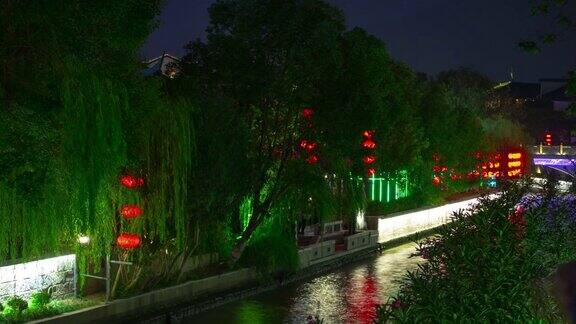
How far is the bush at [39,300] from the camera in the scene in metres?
13.9

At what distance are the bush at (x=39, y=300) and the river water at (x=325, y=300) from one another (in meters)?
3.27

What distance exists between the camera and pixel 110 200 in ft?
49.5

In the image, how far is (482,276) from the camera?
9539 mm

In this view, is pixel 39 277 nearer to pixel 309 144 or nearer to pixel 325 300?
pixel 325 300

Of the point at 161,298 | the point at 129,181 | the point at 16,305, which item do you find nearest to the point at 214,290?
the point at 161,298

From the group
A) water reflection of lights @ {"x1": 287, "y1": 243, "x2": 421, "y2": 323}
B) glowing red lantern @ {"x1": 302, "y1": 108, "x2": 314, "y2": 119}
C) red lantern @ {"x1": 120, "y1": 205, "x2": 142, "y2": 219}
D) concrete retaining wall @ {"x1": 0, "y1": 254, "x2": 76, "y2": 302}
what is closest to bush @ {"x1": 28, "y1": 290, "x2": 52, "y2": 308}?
concrete retaining wall @ {"x1": 0, "y1": 254, "x2": 76, "y2": 302}

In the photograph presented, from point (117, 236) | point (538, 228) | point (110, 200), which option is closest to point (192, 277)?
point (117, 236)

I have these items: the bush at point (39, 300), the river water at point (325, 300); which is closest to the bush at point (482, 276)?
the river water at point (325, 300)

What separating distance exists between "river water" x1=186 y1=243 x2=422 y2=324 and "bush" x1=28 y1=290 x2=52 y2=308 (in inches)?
129

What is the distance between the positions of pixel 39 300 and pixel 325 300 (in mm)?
7420

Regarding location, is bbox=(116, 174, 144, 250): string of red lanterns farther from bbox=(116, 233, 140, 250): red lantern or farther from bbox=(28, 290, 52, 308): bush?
bbox=(28, 290, 52, 308): bush

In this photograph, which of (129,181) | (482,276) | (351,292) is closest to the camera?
(482,276)

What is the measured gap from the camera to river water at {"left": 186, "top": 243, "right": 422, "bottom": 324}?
17.0m

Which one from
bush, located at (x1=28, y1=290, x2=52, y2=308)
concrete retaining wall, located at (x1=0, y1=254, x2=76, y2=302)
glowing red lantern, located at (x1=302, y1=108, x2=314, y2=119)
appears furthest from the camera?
glowing red lantern, located at (x1=302, y1=108, x2=314, y2=119)
